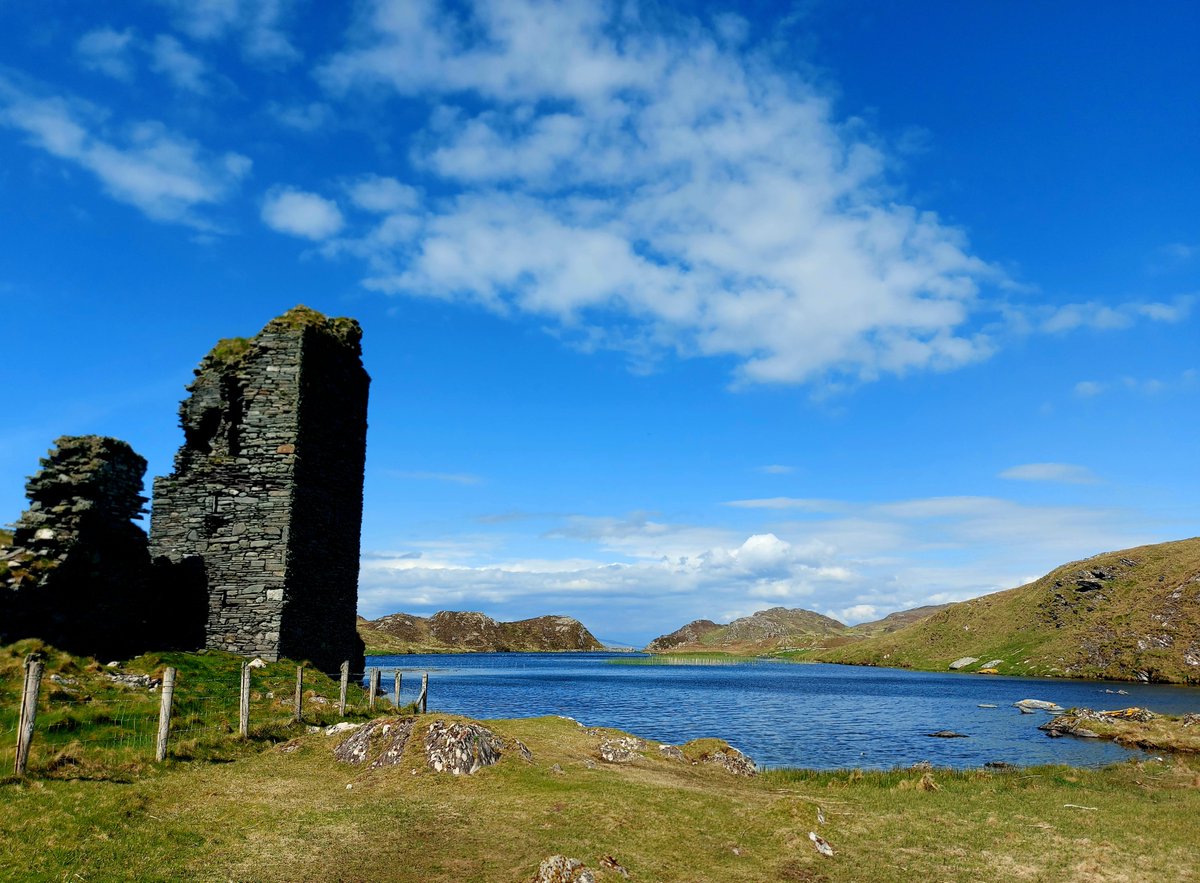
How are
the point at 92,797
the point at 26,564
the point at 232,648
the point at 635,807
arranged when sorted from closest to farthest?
the point at 92,797, the point at 635,807, the point at 26,564, the point at 232,648

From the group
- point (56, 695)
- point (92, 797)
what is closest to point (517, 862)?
point (92, 797)

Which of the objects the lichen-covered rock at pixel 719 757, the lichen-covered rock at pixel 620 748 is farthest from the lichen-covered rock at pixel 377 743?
the lichen-covered rock at pixel 719 757

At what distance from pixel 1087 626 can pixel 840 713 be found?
302ft

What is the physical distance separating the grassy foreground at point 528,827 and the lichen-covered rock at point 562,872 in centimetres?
37

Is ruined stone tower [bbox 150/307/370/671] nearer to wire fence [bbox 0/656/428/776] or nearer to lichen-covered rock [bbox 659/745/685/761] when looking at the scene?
wire fence [bbox 0/656/428/776]

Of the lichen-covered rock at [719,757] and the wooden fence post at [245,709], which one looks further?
the lichen-covered rock at [719,757]

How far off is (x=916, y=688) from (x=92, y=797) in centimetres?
10196

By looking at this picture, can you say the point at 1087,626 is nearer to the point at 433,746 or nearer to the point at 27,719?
the point at 433,746

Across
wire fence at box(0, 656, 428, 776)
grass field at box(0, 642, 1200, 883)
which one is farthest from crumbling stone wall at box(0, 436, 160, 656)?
wire fence at box(0, 656, 428, 776)

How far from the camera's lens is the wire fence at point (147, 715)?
16.5m

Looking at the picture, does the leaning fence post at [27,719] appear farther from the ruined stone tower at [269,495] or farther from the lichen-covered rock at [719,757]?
the lichen-covered rock at [719,757]

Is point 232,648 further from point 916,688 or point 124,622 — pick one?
point 916,688

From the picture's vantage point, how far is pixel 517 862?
13.9 metres

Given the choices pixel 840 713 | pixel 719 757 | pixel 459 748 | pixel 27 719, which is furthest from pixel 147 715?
pixel 840 713
